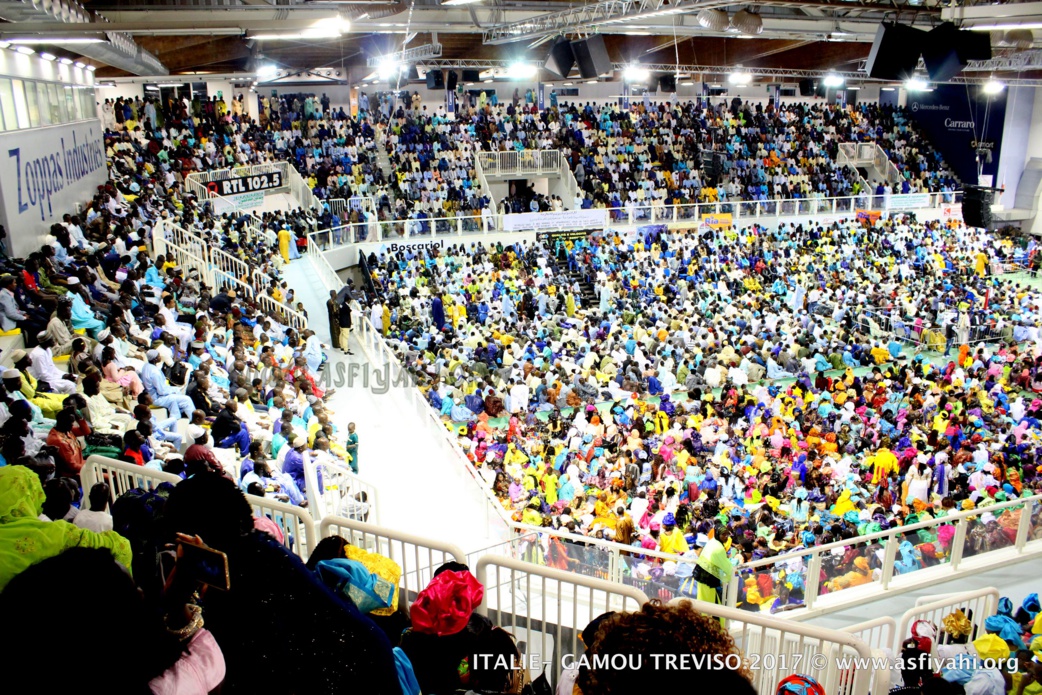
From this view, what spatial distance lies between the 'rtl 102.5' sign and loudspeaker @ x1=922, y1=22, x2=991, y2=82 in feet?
50.1

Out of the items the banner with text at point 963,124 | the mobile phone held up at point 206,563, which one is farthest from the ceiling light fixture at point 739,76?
the mobile phone held up at point 206,563

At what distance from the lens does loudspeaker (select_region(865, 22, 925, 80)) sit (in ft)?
40.5

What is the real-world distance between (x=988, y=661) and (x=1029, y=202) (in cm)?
3426

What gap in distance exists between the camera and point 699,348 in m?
16.0

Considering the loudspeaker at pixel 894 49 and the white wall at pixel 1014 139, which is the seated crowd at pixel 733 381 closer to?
the loudspeaker at pixel 894 49

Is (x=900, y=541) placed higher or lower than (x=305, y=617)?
lower

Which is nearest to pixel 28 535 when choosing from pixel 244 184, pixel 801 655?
pixel 801 655

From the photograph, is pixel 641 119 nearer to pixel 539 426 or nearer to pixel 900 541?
pixel 539 426

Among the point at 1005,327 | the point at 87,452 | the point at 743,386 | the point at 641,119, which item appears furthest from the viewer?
the point at 641,119

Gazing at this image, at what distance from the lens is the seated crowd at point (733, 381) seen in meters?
9.05

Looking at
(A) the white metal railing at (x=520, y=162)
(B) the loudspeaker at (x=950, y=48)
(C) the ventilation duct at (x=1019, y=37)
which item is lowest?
(A) the white metal railing at (x=520, y=162)

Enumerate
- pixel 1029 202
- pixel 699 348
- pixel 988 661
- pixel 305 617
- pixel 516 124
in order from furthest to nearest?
pixel 1029 202 → pixel 516 124 → pixel 699 348 → pixel 988 661 → pixel 305 617

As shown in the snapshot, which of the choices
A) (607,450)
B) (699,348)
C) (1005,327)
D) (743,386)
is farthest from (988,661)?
(1005,327)

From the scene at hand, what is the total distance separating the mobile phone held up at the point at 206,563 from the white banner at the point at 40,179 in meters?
9.88
